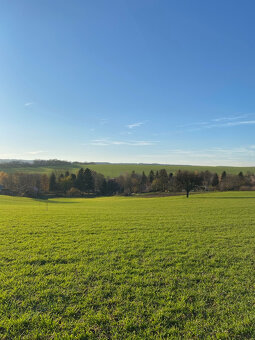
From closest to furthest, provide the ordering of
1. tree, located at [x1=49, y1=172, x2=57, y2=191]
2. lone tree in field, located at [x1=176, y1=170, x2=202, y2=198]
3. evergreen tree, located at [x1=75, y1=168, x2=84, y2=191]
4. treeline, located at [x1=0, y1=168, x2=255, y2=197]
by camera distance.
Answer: lone tree in field, located at [x1=176, y1=170, x2=202, y2=198] → treeline, located at [x1=0, y1=168, x2=255, y2=197] → tree, located at [x1=49, y1=172, x2=57, y2=191] → evergreen tree, located at [x1=75, y1=168, x2=84, y2=191]

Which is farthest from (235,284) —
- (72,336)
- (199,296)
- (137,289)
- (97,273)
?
(72,336)

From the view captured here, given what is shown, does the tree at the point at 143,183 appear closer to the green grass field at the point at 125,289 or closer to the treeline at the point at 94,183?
the treeline at the point at 94,183

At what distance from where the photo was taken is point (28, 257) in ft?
24.0

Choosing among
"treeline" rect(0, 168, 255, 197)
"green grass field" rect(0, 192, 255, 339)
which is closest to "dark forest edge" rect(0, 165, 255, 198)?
"treeline" rect(0, 168, 255, 197)

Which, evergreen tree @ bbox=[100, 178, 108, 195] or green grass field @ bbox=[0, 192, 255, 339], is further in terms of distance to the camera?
evergreen tree @ bbox=[100, 178, 108, 195]

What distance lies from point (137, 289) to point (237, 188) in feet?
256

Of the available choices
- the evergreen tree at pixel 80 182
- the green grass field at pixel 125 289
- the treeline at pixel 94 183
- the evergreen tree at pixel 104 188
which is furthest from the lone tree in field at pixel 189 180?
the evergreen tree at pixel 80 182

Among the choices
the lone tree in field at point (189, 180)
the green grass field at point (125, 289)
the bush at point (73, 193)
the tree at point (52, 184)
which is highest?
the lone tree in field at point (189, 180)

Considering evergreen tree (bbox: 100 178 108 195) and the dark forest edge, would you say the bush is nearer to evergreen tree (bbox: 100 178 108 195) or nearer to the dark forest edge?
the dark forest edge

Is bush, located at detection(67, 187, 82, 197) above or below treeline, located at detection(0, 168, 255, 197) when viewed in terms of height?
below

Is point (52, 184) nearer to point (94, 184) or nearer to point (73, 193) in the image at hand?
point (73, 193)

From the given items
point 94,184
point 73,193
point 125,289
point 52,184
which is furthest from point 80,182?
point 125,289

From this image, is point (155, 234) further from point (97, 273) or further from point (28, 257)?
point (28, 257)

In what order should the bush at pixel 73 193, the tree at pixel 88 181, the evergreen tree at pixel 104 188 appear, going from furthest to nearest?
the tree at pixel 88 181 → the evergreen tree at pixel 104 188 → the bush at pixel 73 193
